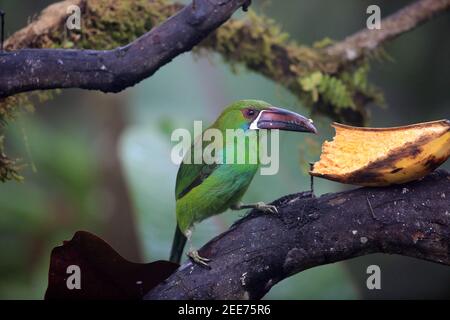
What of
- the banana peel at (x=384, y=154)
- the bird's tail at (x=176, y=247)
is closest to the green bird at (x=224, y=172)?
the bird's tail at (x=176, y=247)

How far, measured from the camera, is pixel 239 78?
479 centimetres

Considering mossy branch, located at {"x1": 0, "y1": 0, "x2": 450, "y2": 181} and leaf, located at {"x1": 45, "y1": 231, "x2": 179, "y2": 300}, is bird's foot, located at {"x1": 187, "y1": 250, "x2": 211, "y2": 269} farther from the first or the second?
mossy branch, located at {"x1": 0, "y1": 0, "x2": 450, "y2": 181}

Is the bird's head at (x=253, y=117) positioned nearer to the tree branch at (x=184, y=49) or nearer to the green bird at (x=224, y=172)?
the green bird at (x=224, y=172)

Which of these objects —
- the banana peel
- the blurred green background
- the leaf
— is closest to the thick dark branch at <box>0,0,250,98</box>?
the leaf

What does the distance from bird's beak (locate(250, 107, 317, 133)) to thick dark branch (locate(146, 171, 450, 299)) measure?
1.31 feet

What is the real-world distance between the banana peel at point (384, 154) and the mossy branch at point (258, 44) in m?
1.22

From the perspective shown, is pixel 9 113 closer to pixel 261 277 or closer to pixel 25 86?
pixel 25 86

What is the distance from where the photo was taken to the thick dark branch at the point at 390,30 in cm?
389

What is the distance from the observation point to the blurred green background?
4.70 meters

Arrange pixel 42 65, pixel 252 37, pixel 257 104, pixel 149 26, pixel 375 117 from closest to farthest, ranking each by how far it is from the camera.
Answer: pixel 42 65, pixel 257 104, pixel 149 26, pixel 252 37, pixel 375 117

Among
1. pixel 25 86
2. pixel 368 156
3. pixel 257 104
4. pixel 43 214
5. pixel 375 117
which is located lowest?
pixel 368 156

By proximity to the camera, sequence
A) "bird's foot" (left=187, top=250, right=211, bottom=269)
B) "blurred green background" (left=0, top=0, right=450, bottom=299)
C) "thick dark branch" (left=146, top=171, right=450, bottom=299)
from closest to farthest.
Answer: "thick dark branch" (left=146, top=171, right=450, bottom=299) → "bird's foot" (left=187, top=250, right=211, bottom=269) → "blurred green background" (left=0, top=0, right=450, bottom=299)

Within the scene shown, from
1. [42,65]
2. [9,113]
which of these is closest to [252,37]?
[9,113]
